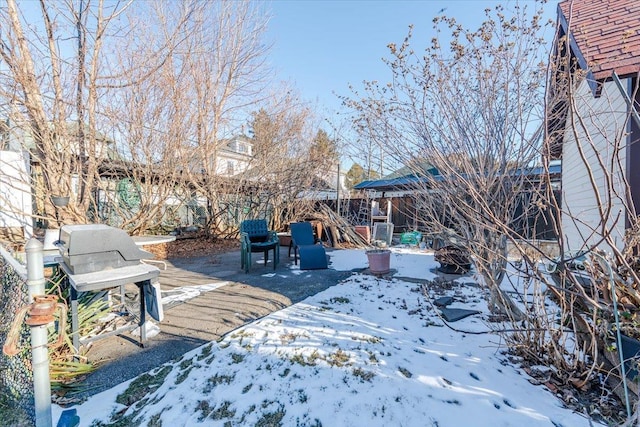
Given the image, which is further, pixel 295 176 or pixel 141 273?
pixel 295 176

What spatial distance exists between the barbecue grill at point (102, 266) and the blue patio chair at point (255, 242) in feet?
9.14

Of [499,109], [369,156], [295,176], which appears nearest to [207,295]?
[369,156]

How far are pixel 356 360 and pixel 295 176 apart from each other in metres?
8.07

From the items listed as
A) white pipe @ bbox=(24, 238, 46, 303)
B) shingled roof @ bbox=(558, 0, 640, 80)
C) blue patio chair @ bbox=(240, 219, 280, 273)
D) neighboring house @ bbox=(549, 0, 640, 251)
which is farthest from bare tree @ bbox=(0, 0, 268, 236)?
shingled roof @ bbox=(558, 0, 640, 80)

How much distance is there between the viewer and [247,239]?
565cm

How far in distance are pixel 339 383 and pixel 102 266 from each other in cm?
224

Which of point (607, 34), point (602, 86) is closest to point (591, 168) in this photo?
point (607, 34)

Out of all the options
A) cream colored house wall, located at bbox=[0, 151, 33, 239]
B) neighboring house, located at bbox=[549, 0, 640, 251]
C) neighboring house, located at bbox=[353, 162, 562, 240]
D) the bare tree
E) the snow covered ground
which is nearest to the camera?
the snow covered ground

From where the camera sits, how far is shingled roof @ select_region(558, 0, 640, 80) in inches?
114

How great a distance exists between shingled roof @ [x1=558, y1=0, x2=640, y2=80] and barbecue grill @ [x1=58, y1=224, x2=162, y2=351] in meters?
4.27

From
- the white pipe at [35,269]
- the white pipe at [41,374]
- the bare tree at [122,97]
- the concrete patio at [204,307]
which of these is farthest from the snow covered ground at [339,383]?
the bare tree at [122,97]

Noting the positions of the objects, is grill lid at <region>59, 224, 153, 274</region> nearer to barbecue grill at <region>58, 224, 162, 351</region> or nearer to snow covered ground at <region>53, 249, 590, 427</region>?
barbecue grill at <region>58, 224, 162, 351</region>

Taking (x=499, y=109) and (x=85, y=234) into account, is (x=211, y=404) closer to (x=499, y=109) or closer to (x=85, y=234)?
(x=85, y=234)

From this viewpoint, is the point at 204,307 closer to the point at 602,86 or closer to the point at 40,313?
the point at 40,313
